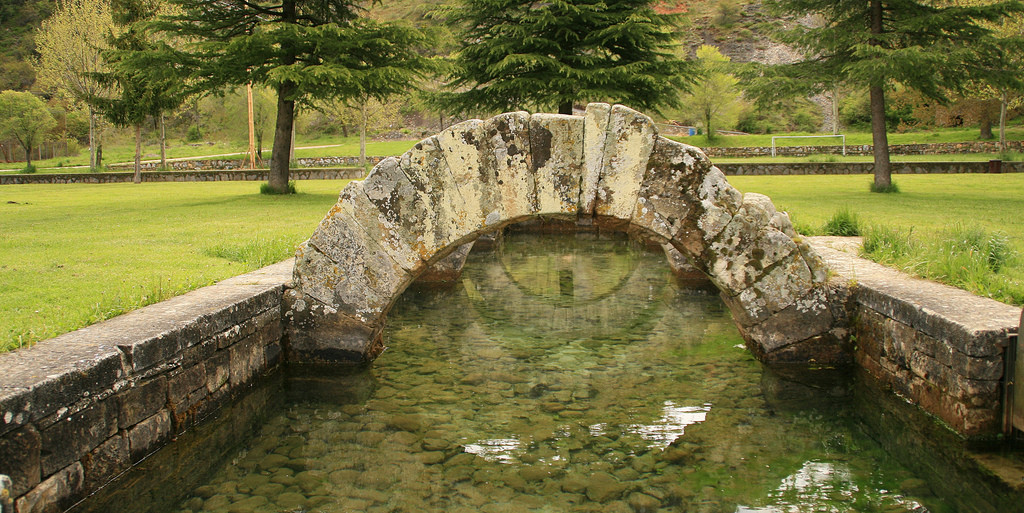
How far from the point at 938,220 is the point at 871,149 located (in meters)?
26.4

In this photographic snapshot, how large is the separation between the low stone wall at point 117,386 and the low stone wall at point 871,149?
32.7 m

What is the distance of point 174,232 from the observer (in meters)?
9.70

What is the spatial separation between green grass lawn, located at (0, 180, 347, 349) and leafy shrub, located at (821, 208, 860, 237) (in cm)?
627

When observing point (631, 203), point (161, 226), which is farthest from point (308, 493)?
point (161, 226)

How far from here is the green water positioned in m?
3.52

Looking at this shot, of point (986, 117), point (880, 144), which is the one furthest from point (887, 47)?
point (986, 117)

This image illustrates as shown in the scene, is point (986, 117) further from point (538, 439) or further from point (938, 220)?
point (538, 439)

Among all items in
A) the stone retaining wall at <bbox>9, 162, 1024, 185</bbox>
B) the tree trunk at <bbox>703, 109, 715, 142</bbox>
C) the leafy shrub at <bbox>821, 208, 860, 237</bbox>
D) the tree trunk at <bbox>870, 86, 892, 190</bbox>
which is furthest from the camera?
the tree trunk at <bbox>703, 109, 715, 142</bbox>

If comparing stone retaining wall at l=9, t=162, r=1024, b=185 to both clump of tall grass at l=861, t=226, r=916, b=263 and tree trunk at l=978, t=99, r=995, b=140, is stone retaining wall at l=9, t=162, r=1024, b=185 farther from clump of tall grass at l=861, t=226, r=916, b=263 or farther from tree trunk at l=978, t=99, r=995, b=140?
clump of tall grass at l=861, t=226, r=916, b=263

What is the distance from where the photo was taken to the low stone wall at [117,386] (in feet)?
9.79

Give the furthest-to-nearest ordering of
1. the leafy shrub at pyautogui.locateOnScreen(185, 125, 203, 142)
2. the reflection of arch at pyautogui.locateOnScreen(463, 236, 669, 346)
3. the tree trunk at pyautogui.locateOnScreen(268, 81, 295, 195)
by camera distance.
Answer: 1. the leafy shrub at pyautogui.locateOnScreen(185, 125, 203, 142)
2. the tree trunk at pyautogui.locateOnScreen(268, 81, 295, 195)
3. the reflection of arch at pyautogui.locateOnScreen(463, 236, 669, 346)

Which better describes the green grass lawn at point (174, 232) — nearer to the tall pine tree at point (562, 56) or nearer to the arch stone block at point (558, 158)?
the arch stone block at point (558, 158)

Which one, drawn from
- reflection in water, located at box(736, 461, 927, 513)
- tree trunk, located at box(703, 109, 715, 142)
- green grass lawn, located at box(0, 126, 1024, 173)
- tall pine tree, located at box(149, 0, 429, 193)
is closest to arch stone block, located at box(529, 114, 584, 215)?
reflection in water, located at box(736, 461, 927, 513)

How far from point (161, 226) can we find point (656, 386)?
28.0 feet
